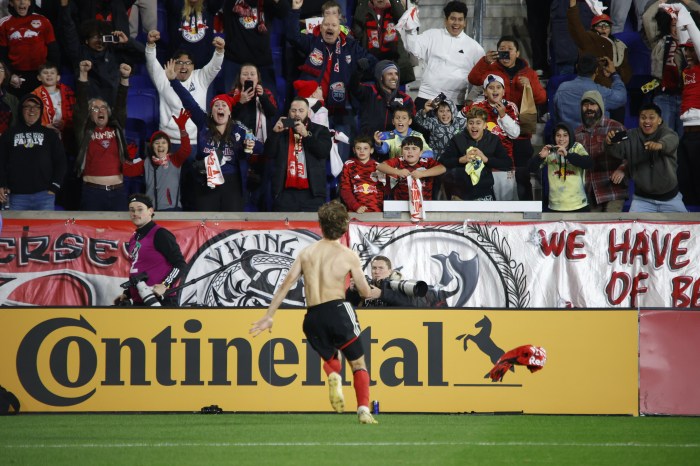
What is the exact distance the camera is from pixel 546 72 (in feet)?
51.9

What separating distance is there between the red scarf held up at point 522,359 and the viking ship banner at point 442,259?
8.67 ft

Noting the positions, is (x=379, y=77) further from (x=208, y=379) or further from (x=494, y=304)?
(x=208, y=379)

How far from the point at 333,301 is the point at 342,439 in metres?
1.39

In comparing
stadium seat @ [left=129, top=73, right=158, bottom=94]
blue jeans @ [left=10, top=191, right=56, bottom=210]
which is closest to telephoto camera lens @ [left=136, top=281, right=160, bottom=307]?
blue jeans @ [left=10, top=191, right=56, bottom=210]

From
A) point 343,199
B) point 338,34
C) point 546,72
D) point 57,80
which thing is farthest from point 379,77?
point 57,80

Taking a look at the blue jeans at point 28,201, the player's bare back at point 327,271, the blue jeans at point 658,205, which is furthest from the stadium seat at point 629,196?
the blue jeans at point 28,201

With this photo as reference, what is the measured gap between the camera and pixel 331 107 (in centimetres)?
1476

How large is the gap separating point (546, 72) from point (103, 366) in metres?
8.39

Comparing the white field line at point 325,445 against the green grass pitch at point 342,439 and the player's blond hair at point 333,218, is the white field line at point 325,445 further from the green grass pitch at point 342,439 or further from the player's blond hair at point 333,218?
the player's blond hair at point 333,218

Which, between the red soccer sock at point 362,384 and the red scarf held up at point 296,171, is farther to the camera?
the red scarf held up at point 296,171

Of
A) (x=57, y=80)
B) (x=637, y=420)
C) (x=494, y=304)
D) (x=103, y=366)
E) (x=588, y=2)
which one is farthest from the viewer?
(x=588, y=2)

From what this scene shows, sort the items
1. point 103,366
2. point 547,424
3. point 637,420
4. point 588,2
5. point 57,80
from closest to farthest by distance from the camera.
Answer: point 547,424
point 637,420
point 103,366
point 57,80
point 588,2

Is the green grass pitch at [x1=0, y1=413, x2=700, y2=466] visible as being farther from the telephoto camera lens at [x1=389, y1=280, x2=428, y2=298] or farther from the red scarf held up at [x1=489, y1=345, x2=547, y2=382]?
the telephoto camera lens at [x1=389, y1=280, x2=428, y2=298]

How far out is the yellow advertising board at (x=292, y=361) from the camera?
10500 millimetres
